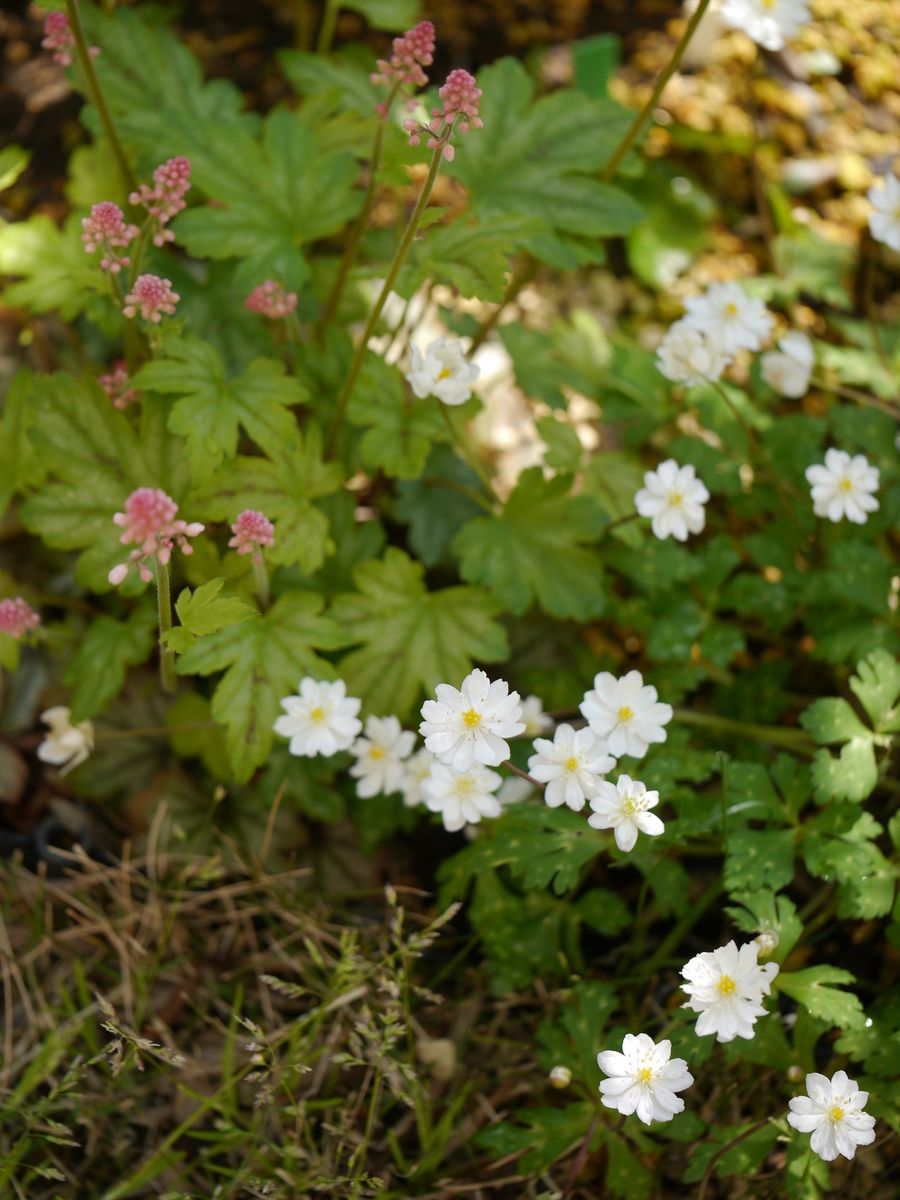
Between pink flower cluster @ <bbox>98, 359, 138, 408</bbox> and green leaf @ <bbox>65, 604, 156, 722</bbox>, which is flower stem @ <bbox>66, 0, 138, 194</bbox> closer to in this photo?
pink flower cluster @ <bbox>98, 359, 138, 408</bbox>

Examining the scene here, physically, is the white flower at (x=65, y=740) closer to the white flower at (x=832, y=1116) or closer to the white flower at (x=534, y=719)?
the white flower at (x=534, y=719)

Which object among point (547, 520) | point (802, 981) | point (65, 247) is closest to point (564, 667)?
point (547, 520)

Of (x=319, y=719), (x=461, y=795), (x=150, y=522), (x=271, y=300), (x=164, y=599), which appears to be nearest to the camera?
(x=150, y=522)

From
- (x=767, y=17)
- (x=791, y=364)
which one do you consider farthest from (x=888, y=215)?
(x=767, y=17)

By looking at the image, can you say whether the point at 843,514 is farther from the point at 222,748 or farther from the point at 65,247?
the point at 65,247

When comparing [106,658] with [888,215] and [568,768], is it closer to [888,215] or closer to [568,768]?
[568,768]

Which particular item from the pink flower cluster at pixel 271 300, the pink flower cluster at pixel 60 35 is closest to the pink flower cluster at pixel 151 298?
the pink flower cluster at pixel 271 300

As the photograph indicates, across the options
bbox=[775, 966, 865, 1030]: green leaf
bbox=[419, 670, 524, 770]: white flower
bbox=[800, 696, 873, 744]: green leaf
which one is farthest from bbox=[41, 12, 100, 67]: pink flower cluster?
bbox=[775, 966, 865, 1030]: green leaf
